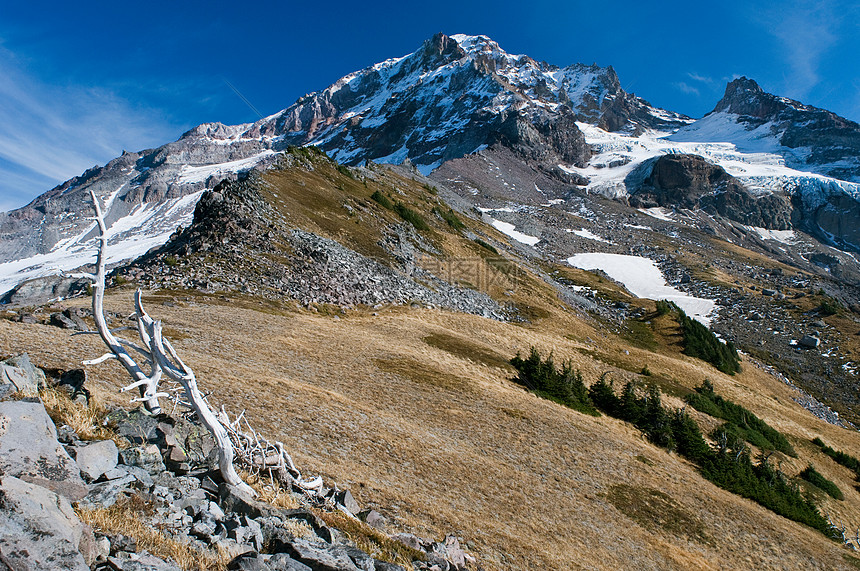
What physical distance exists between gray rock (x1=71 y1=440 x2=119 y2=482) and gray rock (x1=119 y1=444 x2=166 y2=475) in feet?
1.13

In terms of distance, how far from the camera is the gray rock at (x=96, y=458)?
7434 millimetres

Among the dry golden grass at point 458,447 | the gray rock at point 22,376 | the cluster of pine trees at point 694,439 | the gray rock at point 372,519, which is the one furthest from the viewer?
the cluster of pine trees at point 694,439

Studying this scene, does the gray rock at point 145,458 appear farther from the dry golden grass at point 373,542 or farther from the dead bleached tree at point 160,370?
the dry golden grass at point 373,542

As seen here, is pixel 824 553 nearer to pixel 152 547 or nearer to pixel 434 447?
pixel 434 447

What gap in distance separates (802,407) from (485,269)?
42.3m

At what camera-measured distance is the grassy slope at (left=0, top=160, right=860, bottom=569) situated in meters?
14.7

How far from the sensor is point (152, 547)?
6.38 metres

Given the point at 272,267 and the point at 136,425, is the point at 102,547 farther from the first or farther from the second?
the point at 272,267

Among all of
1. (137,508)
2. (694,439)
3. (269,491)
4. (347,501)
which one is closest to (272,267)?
(347,501)

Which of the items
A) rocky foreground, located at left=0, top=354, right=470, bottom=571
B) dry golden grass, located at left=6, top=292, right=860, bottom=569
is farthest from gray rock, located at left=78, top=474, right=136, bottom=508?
dry golden grass, located at left=6, top=292, right=860, bottom=569

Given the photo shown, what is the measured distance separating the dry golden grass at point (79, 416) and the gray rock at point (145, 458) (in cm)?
29

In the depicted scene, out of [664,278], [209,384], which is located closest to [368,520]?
[209,384]

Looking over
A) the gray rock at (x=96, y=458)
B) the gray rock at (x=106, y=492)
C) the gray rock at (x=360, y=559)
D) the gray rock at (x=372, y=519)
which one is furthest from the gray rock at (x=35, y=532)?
the gray rock at (x=372, y=519)

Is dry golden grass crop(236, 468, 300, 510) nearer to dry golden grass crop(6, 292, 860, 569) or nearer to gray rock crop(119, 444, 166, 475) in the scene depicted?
gray rock crop(119, 444, 166, 475)
